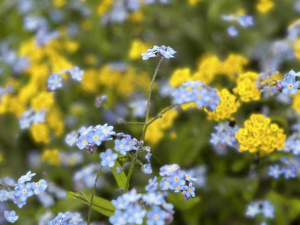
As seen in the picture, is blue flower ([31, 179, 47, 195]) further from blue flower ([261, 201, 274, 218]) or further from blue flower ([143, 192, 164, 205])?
blue flower ([261, 201, 274, 218])

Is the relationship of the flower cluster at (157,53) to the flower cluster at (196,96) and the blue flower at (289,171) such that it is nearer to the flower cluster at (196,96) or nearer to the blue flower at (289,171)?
the flower cluster at (196,96)

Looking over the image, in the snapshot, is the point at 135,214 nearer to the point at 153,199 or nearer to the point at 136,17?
the point at 153,199

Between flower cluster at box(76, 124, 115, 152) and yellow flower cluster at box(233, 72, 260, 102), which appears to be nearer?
flower cluster at box(76, 124, 115, 152)

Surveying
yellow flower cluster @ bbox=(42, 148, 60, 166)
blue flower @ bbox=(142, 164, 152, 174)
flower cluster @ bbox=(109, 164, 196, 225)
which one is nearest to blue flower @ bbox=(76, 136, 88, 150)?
blue flower @ bbox=(142, 164, 152, 174)

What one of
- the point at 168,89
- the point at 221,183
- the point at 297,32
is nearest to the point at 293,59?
the point at 297,32

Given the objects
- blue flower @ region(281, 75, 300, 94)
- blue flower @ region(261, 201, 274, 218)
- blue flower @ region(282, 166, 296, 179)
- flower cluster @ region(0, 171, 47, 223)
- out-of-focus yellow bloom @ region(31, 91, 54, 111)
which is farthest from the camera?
out-of-focus yellow bloom @ region(31, 91, 54, 111)

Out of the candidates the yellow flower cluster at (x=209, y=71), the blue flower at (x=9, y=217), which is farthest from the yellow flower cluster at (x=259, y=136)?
the blue flower at (x=9, y=217)

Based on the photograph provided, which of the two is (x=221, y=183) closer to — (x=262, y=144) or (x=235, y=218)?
(x=235, y=218)

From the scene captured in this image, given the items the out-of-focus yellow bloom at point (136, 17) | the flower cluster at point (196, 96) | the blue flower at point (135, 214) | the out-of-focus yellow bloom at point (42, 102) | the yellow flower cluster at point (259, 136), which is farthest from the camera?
the out-of-focus yellow bloom at point (136, 17)
